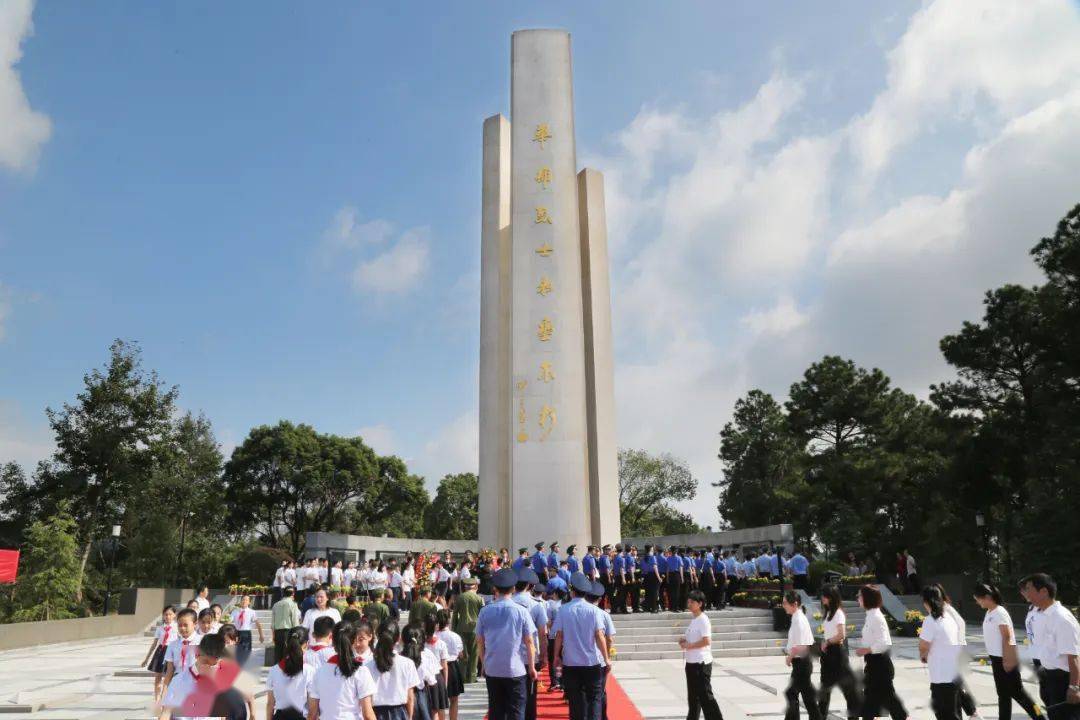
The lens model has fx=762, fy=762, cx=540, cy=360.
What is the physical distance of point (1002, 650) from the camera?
588 cm

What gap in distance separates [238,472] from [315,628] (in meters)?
37.1

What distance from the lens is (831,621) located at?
20.5 ft

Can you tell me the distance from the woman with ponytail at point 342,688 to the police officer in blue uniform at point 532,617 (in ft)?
6.73

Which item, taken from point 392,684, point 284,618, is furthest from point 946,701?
point 284,618

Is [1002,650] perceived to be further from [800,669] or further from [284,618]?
[284,618]

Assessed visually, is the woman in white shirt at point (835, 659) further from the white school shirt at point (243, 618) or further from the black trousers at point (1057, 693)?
the white school shirt at point (243, 618)

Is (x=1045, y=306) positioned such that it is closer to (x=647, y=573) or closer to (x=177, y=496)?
(x=647, y=573)

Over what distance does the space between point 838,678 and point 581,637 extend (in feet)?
7.09

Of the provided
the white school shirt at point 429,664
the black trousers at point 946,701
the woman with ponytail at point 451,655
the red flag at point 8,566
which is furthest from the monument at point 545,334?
the black trousers at point 946,701

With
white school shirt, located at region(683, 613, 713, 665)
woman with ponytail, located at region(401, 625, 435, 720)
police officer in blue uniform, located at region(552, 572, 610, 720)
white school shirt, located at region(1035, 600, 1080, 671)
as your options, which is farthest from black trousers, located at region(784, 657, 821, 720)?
woman with ponytail, located at region(401, 625, 435, 720)

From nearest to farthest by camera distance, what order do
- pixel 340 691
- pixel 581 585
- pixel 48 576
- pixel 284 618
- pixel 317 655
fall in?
pixel 340 691
pixel 317 655
pixel 581 585
pixel 284 618
pixel 48 576

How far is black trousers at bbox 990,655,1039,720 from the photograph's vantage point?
20.0 ft

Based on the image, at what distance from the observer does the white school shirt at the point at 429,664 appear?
5.96m

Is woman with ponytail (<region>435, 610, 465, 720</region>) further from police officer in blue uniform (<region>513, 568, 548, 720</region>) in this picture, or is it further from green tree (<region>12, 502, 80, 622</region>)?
green tree (<region>12, 502, 80, 622</region>)
